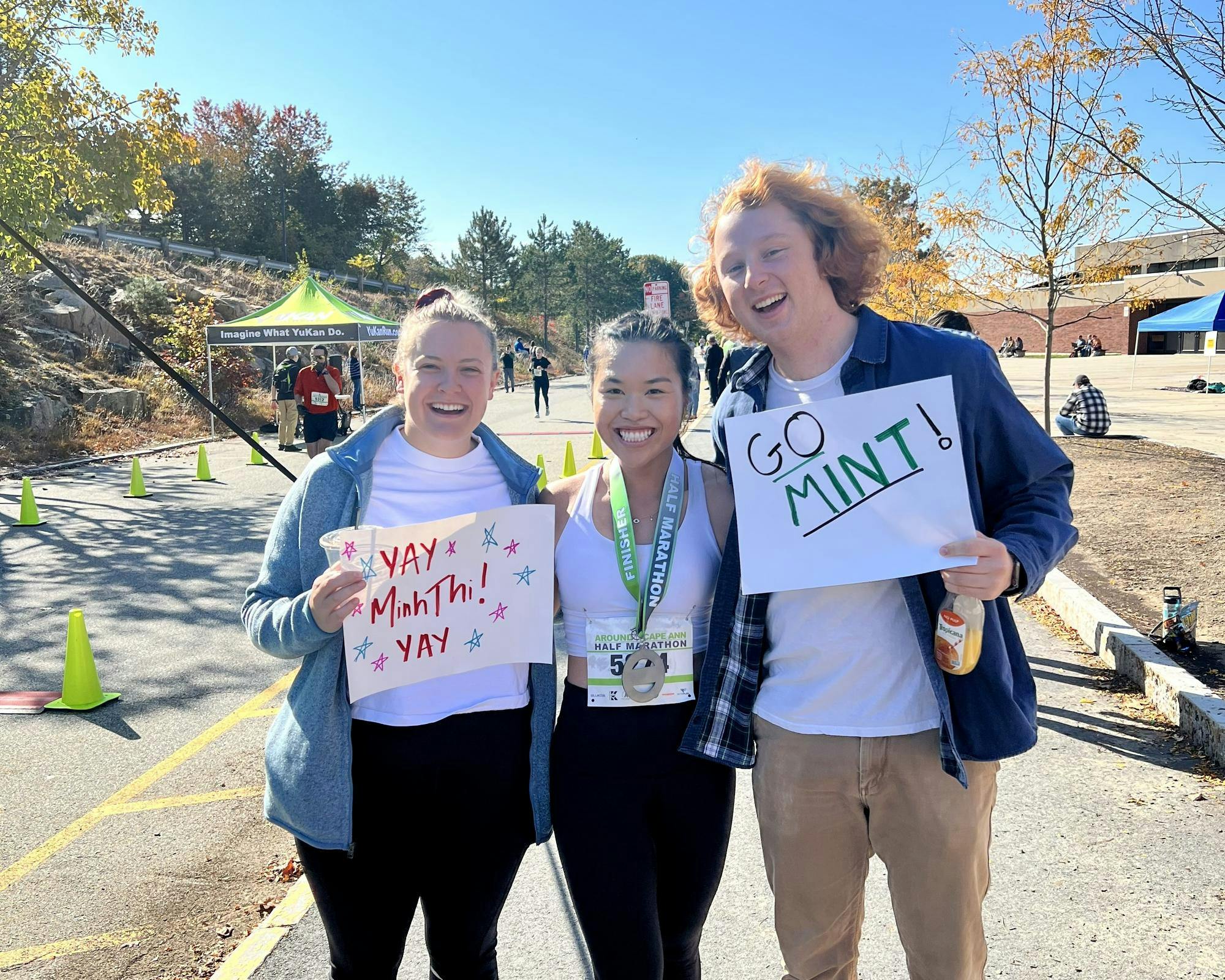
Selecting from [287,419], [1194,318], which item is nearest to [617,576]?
[287,419]

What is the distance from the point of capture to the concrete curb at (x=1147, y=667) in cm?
426

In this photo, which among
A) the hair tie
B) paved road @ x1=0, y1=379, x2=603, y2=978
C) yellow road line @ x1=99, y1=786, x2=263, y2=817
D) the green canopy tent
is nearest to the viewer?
the hair tie

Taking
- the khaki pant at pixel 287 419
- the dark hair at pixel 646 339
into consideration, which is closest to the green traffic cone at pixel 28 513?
the khaki pant at pixel 287 419

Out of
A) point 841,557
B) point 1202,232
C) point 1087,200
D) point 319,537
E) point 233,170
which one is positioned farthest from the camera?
point 233,170

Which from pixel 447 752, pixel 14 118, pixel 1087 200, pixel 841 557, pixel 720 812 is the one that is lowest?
pixel 720 812

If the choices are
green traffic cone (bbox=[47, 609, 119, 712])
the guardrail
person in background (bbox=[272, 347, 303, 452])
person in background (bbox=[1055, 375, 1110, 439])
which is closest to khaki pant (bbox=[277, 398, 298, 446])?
person in background (bbox=[272, 347, 303, 452])

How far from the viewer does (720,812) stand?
2191 mm

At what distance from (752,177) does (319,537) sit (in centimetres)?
138

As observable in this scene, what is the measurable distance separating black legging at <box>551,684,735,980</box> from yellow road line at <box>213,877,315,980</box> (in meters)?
1.31

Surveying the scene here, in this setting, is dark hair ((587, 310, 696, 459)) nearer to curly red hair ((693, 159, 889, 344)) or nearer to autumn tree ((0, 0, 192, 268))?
curly red hair ((693, 159, 889, 344))

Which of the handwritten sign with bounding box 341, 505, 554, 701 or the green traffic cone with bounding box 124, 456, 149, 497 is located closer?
the handwritten sign with bounding box 341, 505, 554, 701

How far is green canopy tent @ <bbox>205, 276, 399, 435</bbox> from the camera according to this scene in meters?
18.9

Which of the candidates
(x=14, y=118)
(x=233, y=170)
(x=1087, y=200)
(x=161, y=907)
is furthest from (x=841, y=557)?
(x=233, y=170)

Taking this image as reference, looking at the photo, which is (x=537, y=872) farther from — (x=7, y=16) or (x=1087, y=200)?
(x=7, y=16)
